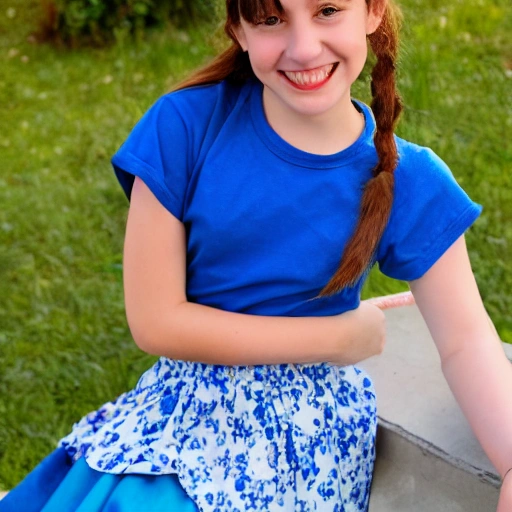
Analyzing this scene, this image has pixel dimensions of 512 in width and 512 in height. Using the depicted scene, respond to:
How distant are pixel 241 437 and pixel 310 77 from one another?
704 mm

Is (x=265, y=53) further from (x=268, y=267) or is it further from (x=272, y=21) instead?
(x=268, y=267)

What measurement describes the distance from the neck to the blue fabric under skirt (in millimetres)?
680

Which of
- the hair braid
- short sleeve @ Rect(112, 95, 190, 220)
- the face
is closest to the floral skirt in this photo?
the hair braid

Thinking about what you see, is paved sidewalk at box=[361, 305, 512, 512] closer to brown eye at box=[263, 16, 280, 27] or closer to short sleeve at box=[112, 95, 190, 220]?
short sleeve at box=[112, 95, 190, 220]

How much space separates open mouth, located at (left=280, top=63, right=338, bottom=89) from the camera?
1.56m

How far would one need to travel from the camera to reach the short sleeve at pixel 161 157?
5.37ft

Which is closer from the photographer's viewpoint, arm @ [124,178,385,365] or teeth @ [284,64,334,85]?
teeth @ [284,64,334,85]

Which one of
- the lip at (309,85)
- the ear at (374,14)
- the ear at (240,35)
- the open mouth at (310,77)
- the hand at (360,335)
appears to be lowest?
the hand at (360,335)

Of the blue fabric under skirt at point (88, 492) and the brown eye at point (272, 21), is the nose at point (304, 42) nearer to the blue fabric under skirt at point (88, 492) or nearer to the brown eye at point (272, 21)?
the brown eye at point (272, 21)

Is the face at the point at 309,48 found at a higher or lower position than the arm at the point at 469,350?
higher

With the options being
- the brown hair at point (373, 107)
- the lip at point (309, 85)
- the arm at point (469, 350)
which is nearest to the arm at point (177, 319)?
the brown hair at point (373, 107)

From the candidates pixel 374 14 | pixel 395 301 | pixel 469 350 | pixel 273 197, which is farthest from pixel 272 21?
pixel 395 301

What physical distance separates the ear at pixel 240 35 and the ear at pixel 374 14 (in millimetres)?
232

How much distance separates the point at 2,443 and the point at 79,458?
3.56 feet
